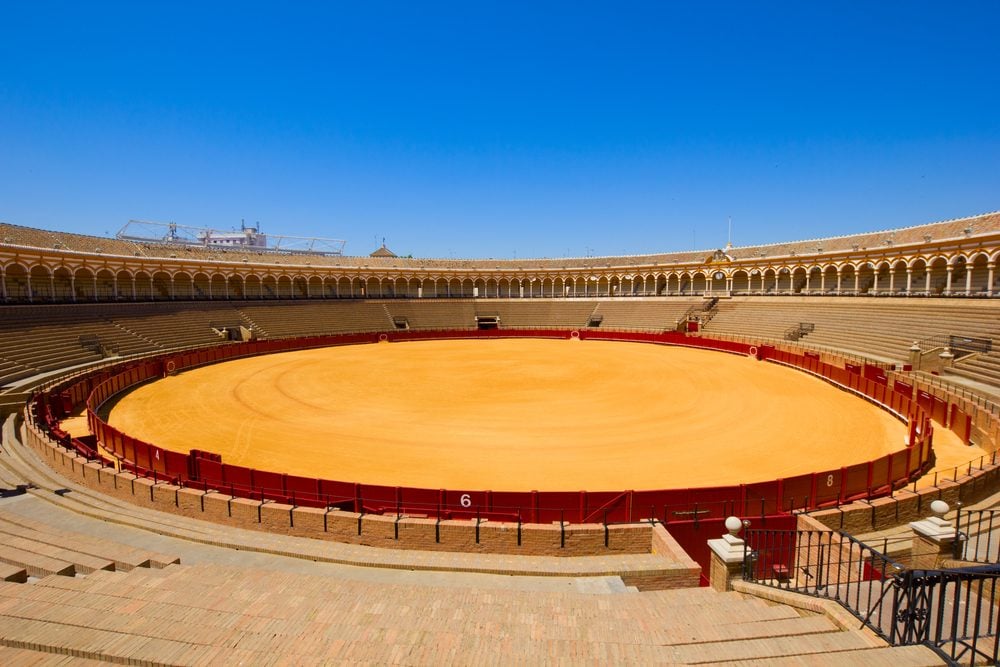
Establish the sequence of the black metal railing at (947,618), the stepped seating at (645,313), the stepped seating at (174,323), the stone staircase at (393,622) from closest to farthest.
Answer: the black metal railing at (947,618) → the stone staircase at (393,622) → the stepped seating at (174,323) → the stepped seating at (645,313)

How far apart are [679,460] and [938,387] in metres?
15.2

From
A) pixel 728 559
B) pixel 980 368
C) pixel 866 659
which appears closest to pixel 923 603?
pixel 866 659

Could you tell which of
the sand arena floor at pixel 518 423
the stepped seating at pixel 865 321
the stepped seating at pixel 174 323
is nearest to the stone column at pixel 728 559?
the sand arena floor at pixel 518 423

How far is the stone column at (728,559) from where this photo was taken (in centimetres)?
738

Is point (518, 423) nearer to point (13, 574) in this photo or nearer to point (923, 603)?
point (13, 574)

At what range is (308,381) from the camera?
1062 inches

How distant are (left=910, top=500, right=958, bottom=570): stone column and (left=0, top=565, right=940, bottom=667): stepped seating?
2977 mm

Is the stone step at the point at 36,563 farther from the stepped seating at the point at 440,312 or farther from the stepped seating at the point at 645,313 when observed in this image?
the stepped seating at the point at 645,313

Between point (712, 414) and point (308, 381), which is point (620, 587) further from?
point (308, 381)

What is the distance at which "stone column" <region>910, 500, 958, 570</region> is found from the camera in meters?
7.35

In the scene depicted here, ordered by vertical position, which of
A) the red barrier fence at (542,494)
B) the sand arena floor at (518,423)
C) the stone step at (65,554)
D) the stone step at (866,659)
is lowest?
the sand arena floor at (518,423)

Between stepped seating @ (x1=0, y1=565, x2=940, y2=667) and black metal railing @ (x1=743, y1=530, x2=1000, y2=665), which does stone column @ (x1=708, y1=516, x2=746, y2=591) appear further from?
stepped seating @ (x1=0, y1=565, x2=940, y2=667)

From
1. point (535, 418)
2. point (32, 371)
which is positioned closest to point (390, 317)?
point (32, 371)

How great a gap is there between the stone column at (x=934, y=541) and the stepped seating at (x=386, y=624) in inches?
117
